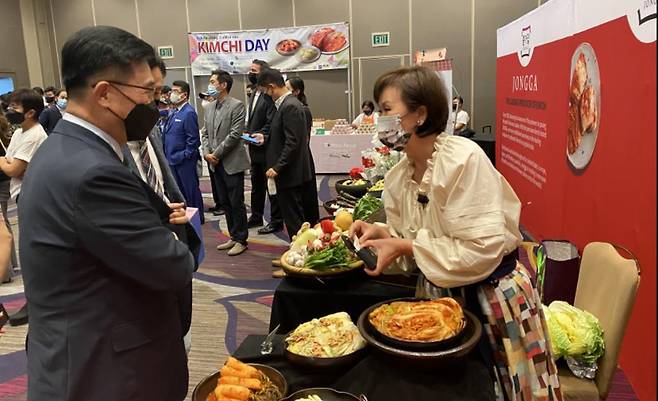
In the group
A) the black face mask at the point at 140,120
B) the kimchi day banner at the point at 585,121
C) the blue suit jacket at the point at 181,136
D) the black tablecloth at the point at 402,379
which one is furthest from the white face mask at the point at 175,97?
the black tablecloth at the point at 402,379

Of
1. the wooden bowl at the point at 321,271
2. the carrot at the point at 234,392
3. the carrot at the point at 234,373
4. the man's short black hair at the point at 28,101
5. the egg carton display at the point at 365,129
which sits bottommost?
the carrot at the point at 234,392

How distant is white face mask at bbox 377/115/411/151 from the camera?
64.4 inches

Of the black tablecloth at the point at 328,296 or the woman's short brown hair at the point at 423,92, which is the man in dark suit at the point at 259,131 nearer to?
the black tablecloth at the point at 328,296

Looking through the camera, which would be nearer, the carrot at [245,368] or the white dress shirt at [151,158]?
the carrot at [245,368]

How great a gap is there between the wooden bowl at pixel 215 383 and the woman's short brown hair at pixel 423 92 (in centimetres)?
84

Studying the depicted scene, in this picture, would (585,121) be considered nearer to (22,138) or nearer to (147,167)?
(147,167)

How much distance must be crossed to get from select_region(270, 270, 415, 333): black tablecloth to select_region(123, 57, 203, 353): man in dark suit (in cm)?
38

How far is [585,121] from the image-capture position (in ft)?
10.7

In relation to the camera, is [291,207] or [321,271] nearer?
[321,271]

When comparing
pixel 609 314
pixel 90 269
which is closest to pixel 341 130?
pixel 609 314

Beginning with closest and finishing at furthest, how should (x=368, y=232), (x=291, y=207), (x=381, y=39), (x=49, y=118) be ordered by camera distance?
(x=368, y=232) < (x=291, y=207) < (x=49, y=118) < (x=381, y=39)

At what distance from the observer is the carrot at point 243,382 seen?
4.51 ft

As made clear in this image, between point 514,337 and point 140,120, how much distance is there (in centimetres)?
127

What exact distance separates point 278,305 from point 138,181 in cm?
93
